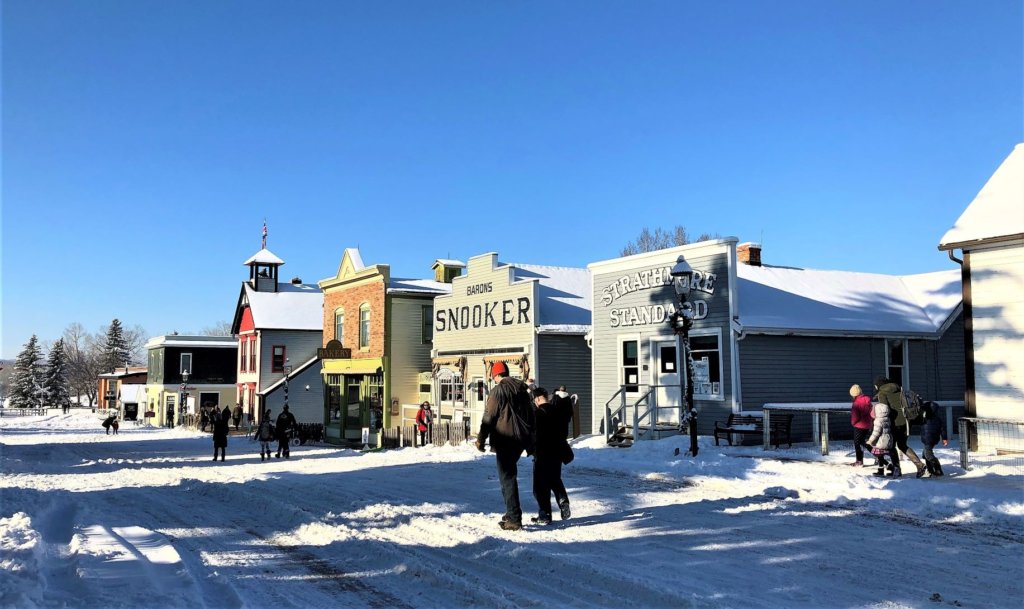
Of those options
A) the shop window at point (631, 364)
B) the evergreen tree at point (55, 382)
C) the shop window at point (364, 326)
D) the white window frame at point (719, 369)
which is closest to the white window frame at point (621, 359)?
the shop window at point (631, 364)

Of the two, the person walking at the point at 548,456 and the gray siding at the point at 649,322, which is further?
the gray siding at the point at 649,322

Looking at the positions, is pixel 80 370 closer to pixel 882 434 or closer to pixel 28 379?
pixel 28 379

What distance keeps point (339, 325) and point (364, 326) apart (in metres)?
3.08

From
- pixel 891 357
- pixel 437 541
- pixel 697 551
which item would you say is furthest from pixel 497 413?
pixel 891 357

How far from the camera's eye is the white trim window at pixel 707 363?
67.9 feet

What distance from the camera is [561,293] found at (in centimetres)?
2938

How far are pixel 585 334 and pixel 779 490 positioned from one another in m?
14.8

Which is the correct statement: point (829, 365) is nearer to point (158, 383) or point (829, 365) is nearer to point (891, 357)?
point (891, 357)

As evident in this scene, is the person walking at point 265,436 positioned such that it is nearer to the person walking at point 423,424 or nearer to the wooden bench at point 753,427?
the person walking at point 423,424

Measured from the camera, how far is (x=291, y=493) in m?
13.8

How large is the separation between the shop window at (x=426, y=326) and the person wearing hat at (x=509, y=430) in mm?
25290

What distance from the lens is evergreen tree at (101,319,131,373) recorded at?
102m

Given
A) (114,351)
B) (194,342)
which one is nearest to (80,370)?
(114,351)

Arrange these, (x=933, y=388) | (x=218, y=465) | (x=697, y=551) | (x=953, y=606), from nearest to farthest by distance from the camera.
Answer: (x=953, y=606)
(x=697, y=551)
(x=218, y=465)
(x=933, y=388)
